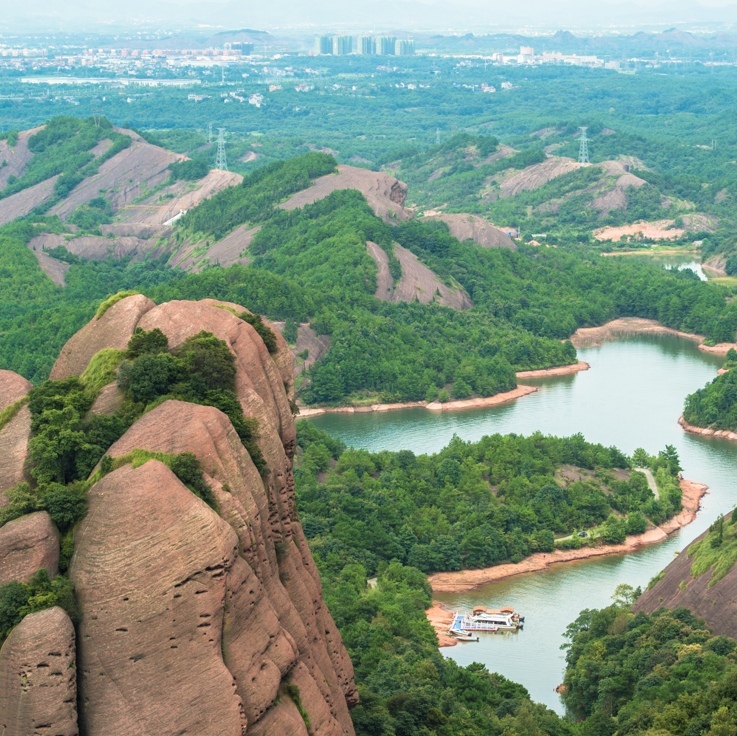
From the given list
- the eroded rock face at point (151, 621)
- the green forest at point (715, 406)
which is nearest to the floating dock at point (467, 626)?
the eroded rock face at point (151, 621)

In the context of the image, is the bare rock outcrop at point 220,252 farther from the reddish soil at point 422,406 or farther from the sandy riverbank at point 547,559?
the sandy riverbank at point 547,559

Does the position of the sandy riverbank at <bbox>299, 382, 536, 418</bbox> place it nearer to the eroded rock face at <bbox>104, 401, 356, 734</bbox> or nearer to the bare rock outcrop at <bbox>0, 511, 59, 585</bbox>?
the eroded rock face at <bbox>104, 401, 356, 734</bbox>

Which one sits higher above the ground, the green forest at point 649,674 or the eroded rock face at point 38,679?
the eroded rock face at point 38,679

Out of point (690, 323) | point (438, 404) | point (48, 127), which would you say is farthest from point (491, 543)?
point (48, 127)

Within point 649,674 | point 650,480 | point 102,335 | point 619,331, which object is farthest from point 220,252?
point 102,335

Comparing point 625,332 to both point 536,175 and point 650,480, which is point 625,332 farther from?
point 536,175

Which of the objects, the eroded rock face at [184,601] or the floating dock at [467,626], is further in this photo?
the floating dock at [467,626]
